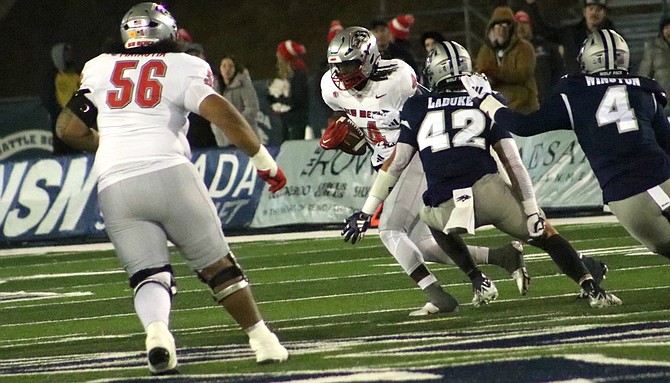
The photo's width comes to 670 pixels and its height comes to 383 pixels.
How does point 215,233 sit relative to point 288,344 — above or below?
above

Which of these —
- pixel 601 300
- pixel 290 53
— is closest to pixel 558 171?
pixel 290 53

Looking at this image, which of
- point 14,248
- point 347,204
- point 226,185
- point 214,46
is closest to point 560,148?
point 347,204

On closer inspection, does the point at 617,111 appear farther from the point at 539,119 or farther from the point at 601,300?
the point at 601,300

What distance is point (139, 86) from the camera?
667 cm

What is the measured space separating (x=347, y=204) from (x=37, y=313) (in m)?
5.67

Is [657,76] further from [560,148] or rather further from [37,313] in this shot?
[37,313]

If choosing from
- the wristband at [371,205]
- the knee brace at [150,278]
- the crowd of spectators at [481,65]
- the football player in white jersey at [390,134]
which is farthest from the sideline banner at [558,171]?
the knee brace at [150,278]

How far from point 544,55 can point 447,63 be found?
8569 millimetres

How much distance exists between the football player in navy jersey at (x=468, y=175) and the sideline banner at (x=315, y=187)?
23.0 feet

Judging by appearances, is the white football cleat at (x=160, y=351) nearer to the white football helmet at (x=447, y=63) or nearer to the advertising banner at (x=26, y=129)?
the white football helmet at (x=447, y=63)

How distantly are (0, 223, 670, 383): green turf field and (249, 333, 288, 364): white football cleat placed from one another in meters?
0.06

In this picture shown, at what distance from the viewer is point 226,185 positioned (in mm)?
15859

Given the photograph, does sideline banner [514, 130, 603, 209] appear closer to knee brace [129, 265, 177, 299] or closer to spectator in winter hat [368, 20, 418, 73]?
spectator in winter hat [368, 20, 418, 73]

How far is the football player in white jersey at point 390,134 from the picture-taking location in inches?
336
